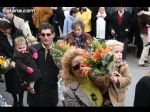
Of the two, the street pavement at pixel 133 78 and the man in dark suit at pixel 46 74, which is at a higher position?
the man in dark suit at pixel 46 74

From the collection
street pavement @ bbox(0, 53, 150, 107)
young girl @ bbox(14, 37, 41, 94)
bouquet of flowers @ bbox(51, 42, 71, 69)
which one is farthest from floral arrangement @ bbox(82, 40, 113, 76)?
street pavement @ bbox(0, 53, 150, 107)

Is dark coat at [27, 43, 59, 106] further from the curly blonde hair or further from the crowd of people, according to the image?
the curly blonde hair

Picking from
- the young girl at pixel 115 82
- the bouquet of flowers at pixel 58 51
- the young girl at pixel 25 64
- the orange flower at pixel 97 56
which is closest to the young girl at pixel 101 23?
the young girl at pixel 25 64

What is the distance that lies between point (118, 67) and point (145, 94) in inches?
62.8

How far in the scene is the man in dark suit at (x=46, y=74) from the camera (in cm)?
538

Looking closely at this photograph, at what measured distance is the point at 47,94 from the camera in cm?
550

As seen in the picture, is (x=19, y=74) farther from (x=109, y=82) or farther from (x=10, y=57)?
(x=109, y=82)

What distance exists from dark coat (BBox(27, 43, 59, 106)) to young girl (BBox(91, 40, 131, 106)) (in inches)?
40.0

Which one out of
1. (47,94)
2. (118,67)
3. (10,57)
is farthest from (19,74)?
(118,67)

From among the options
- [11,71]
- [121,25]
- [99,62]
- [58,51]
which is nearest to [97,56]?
[99,62]

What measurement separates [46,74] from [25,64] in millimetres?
699

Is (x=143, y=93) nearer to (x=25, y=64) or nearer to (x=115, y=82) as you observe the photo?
(x=115, y=82)

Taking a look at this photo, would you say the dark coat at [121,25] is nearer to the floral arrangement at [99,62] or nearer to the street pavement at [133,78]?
the street pavement at [133,78]

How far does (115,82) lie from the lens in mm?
4285
